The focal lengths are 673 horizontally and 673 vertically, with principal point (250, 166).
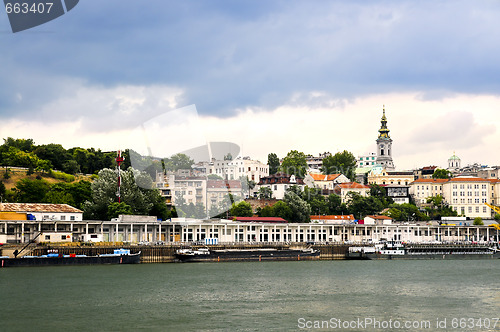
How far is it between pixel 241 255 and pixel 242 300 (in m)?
37.9

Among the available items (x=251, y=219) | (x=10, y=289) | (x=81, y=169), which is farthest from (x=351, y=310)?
(x=81, y=169)

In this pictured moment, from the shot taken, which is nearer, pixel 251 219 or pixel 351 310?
pixel 351 310

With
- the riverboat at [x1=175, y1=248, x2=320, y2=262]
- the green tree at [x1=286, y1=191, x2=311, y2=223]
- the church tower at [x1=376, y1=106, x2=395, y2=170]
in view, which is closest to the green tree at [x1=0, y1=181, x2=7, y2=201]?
the riverboat at [x1=175, y1=248, x2=320, y2=262]

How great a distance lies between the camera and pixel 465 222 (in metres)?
118

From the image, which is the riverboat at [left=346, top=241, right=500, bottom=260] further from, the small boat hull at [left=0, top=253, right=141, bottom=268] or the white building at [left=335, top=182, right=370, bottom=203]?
the white building at [left=335, top=182, right=370, bottom=203]

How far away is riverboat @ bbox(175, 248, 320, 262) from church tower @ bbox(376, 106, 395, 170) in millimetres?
115909

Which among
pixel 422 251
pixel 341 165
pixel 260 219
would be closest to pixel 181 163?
pixel 260 219

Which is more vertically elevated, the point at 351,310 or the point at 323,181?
the point at 323,181

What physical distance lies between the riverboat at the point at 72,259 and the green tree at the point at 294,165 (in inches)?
3292

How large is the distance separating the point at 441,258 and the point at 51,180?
6676 centimetres

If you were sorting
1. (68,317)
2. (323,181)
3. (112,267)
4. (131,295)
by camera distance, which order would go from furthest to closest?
(323,181), (112,267), (131,295), (68,317)

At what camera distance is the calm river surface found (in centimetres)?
3353

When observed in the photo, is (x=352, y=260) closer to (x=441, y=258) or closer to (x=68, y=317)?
(x=441, y=258)

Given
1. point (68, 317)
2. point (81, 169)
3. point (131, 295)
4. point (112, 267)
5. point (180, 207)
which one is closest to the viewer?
point (68, 317)
